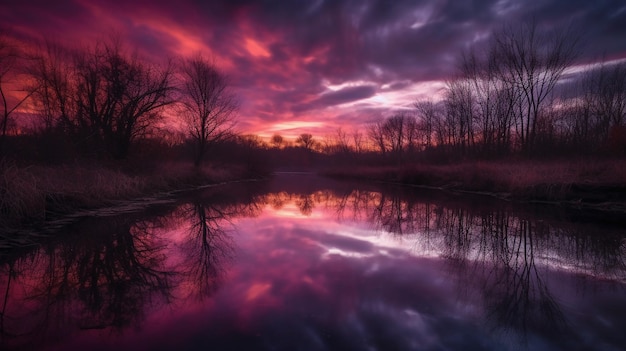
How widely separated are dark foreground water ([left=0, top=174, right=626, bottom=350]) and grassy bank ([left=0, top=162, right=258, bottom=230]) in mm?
1335

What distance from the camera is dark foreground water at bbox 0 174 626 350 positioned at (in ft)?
9.66

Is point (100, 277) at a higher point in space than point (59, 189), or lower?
lower

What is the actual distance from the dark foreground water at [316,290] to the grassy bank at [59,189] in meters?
1.33

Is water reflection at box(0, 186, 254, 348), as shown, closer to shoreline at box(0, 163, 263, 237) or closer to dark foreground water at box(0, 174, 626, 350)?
dark foreground water at box(0, 174, 626, 350)

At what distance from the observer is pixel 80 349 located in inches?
107

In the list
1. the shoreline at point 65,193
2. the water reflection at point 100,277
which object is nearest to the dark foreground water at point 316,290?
the water reflection at point 100,277

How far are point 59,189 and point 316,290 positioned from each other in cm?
944

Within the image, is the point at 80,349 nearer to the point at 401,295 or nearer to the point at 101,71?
the point at 401,295

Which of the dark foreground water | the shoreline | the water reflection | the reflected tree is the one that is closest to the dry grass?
the dark foreground water

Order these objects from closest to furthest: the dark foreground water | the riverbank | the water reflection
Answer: the dark foreground water → the water reflection → the riverbank

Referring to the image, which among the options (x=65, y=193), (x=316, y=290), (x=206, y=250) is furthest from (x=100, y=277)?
(x=65, y=193)

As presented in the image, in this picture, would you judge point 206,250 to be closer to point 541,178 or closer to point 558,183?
point 558,183

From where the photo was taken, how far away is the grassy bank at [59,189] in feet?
23.7

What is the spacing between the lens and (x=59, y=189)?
9438 mm
